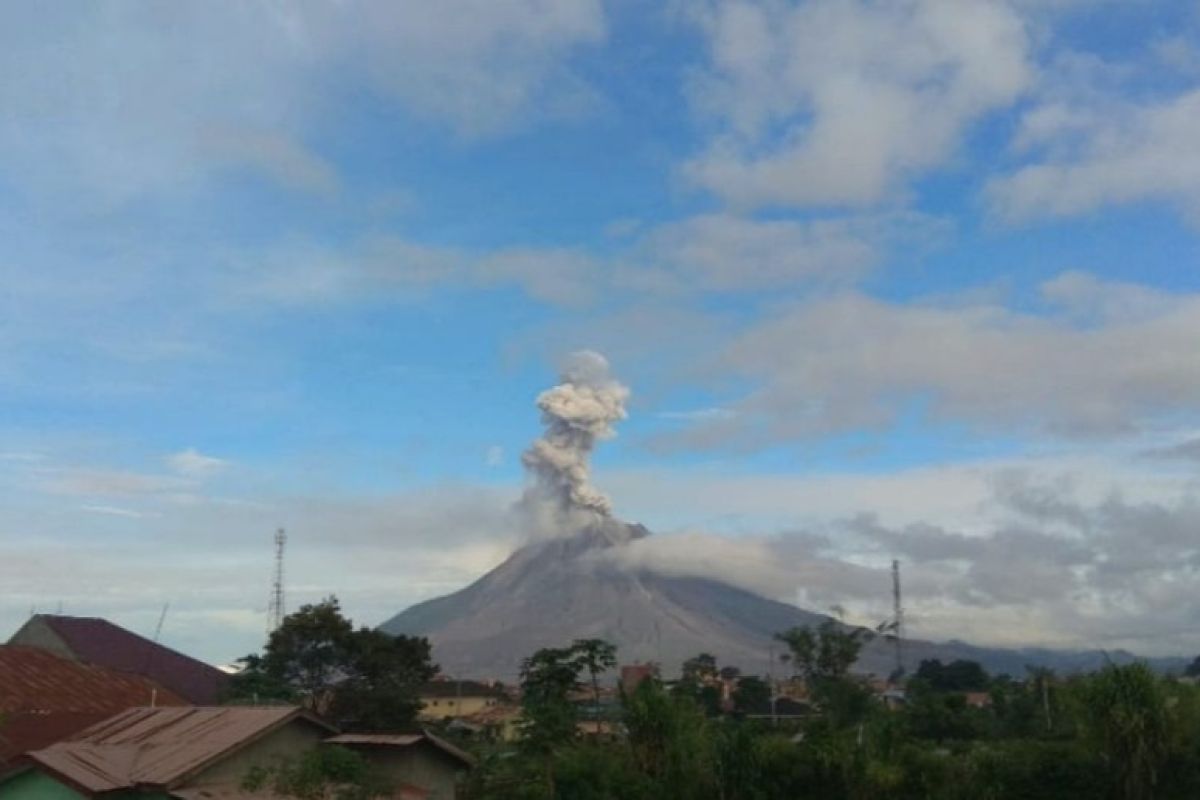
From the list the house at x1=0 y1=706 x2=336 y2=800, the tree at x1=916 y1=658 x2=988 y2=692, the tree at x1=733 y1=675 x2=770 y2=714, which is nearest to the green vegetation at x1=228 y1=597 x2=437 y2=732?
the house at x1=0 y1=706 x2=336 y2=800

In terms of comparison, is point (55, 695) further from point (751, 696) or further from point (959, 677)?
point (959, 677)

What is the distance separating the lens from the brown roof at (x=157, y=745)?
68.2ft

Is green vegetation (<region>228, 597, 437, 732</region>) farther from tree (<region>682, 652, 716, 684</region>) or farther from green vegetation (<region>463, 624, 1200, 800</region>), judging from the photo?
tree (<region>682, 652, 716, 684</region>)

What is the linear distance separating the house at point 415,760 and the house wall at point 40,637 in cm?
2984

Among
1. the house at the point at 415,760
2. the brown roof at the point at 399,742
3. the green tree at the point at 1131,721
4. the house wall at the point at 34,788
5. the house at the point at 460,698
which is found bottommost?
the house wall at the point at 34,788

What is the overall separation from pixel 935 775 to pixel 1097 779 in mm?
2964

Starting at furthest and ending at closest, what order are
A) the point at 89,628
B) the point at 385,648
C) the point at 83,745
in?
the point at 89,628 → the point at 385,648 → the point at 83,745

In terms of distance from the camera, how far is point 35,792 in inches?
846

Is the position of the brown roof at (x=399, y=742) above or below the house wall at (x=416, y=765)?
above

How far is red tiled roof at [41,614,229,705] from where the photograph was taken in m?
50.1

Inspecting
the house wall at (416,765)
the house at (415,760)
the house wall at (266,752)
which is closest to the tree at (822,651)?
the house at (415,760)

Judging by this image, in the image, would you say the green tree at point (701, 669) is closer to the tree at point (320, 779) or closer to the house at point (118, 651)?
the house at point (118, 651)

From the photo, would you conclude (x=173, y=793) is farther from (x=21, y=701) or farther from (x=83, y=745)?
(x=21, y=701)

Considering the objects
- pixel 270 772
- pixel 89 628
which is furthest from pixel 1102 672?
pixel 89 628
